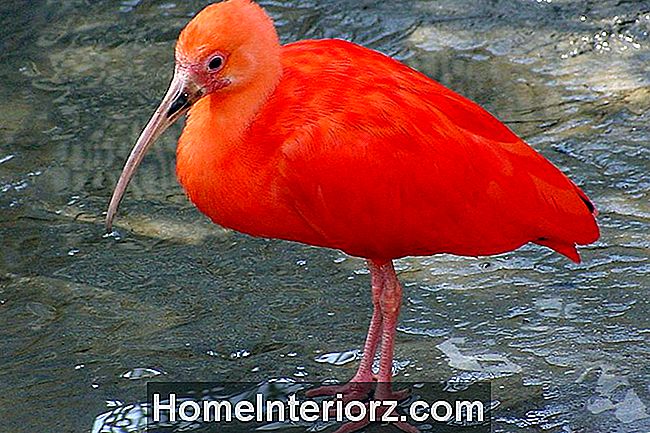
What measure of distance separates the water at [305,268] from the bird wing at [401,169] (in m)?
0.54

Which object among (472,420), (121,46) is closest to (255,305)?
(472,420)

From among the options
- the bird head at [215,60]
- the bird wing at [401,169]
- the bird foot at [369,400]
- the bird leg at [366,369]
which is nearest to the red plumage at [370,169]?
the bird wing at [401,169]

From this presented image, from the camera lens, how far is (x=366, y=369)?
14.8ft

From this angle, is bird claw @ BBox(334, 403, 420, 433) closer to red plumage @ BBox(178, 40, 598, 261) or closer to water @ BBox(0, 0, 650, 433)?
water @ BBox(0, 0, 650, 433)

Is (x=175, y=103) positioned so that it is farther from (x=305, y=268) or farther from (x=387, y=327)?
(x=305, y=268)

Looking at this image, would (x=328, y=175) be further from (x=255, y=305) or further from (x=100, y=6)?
(x=100, y=6)

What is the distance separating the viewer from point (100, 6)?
756cm

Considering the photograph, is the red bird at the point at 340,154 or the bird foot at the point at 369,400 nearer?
the red bird at the point at 340,154

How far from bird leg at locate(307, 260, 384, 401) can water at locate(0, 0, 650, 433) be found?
118mm

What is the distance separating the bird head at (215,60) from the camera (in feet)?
12.6

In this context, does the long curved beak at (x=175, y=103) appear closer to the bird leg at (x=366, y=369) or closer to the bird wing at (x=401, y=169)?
the bird wing at (x=401, y=169)

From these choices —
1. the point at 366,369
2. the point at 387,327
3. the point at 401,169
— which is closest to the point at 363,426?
the point at 366,369

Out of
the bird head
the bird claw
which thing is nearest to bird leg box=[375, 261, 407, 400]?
the bird claw

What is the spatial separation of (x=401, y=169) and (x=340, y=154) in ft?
0.71
